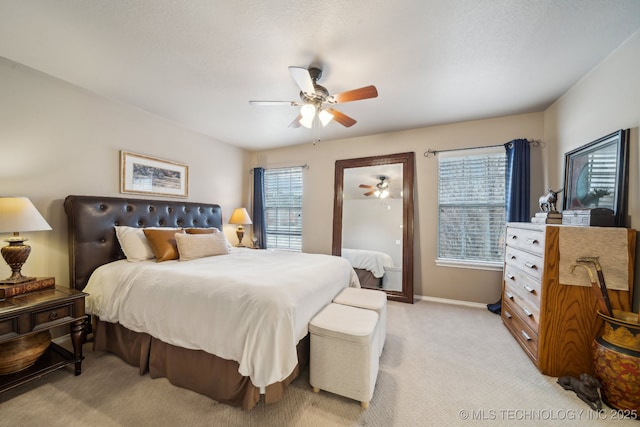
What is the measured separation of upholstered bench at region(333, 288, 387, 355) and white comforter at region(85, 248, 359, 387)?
0.41 feet

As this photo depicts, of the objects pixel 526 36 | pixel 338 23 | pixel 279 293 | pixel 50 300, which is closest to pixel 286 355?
pixel 279 293

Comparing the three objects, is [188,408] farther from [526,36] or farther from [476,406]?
[526,36]

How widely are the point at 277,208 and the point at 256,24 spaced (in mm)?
3278

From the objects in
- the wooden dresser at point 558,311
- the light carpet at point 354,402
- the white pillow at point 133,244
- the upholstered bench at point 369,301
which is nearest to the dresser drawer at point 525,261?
the wooden dresser at point 558,311

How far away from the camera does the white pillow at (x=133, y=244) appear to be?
244 centimetres

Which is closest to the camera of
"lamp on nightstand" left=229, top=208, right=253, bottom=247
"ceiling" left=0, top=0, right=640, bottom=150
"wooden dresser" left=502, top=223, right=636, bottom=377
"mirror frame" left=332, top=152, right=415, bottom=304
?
"ceiling" left=0, top=0, right=640, bottom=150

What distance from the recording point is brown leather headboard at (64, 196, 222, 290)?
2.27 metres

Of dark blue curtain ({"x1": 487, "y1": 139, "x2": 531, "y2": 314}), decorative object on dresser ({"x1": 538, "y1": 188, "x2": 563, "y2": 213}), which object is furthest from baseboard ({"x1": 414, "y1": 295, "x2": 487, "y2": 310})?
decorative object on dresser ({"x1": 538, "y1": 188, "x2": 563, "y2": 213})

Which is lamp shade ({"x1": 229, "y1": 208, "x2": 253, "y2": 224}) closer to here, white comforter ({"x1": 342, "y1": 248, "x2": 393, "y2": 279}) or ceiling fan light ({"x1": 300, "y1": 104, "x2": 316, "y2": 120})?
white comforter ({"x1": 342, "y1": 248, "x2": 393, "y2": 279})

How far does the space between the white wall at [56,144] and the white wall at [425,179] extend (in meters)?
2.44

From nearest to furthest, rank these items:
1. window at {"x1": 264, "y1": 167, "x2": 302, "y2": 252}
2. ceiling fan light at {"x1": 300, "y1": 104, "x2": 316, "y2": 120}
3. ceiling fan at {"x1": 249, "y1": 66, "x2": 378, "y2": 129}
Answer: ceiling fan at {"x1": 249, "y1": 66, "x2": 378, "y2": 129} → ceiling fan light at {"x1": 300, "y1": 104, "x2": 316, "y2": 120} → window at {"x1": 264, "y1": 167, "x2": 302, "y2": 252}

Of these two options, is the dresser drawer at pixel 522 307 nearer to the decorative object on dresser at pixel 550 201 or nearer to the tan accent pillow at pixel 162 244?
the decorative object on dresser at pixel 550 201

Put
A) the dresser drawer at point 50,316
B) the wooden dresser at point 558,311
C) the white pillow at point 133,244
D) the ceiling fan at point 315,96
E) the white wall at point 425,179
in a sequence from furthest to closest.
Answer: the white wall at point 425,179, the white pillow at point 133,244, the ceiling fan at point 315,96, the wooden dresser at point 558,311, the dresser drawer at point 50,316

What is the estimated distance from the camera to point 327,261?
2.53 meters
